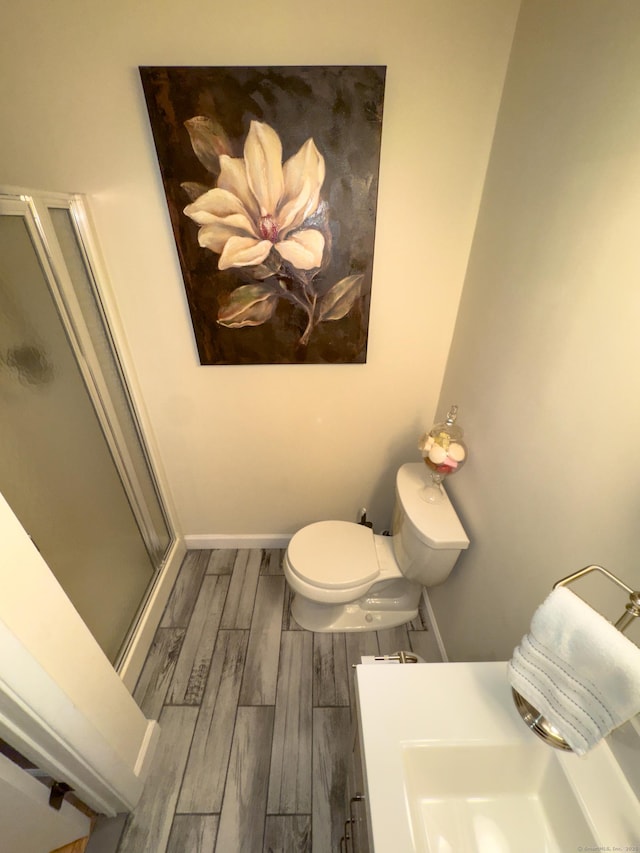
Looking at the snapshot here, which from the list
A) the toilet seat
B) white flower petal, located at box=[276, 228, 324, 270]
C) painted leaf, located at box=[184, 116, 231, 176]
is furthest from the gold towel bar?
painted leaf, located at box=[184, 116, 231, 176]

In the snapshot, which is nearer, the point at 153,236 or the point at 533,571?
the point at 533,571

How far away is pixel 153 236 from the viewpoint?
1.26m

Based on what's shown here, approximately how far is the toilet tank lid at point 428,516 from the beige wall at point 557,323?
3.0 inches

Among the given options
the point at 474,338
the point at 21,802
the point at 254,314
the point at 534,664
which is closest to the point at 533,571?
the point at 534,664

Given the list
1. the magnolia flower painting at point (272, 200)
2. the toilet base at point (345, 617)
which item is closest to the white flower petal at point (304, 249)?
the magnolia flower painting at point (272, 200)

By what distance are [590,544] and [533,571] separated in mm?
226

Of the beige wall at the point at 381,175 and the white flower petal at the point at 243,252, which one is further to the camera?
the white flower petal at the point at 243,252

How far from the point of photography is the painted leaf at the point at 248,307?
1325 mm

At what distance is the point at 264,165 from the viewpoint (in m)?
1.12

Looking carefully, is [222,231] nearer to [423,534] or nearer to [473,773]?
[423,534]

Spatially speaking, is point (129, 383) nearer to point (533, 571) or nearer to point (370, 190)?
point (370, 190)

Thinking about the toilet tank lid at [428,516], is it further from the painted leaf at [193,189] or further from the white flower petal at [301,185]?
the painted leaf at [193,189]

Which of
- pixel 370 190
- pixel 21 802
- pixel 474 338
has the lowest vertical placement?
pixel 21 802

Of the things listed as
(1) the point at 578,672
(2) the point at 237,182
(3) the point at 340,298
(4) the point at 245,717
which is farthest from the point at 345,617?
(2) the point at 237,182
